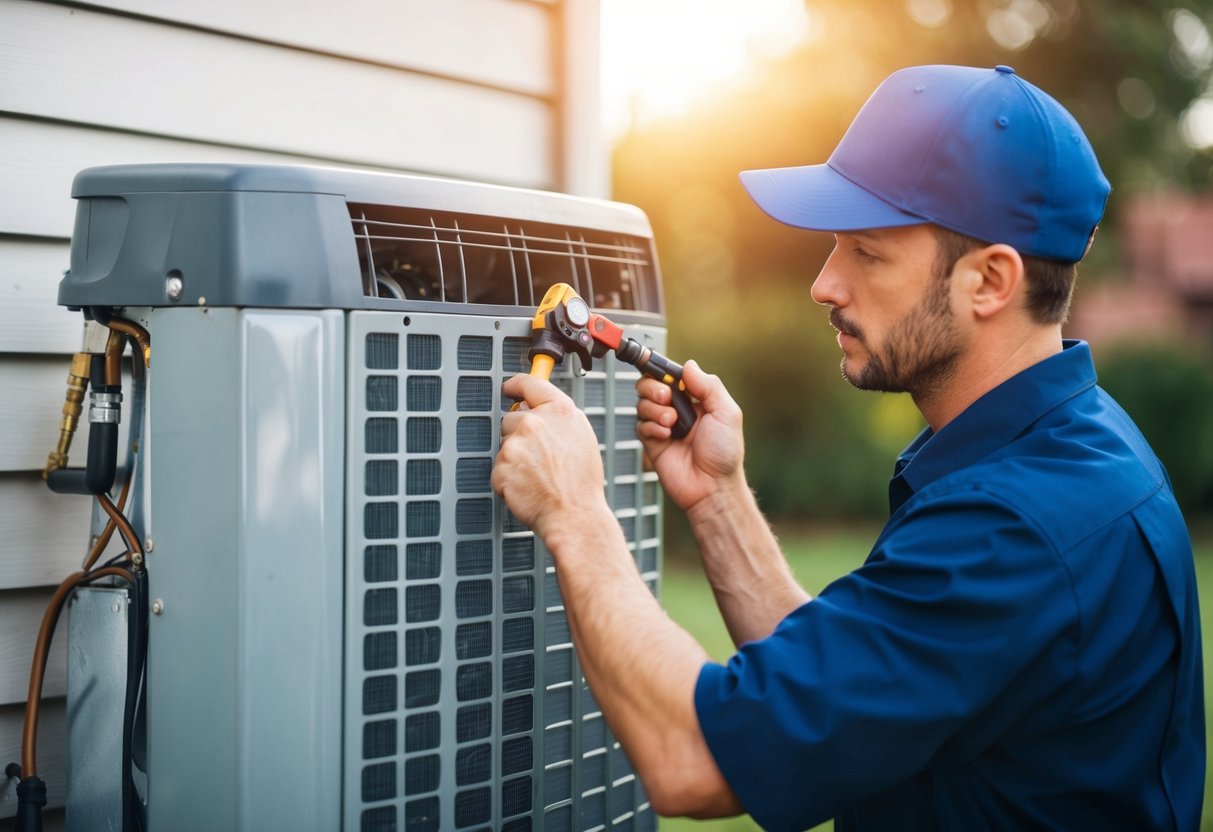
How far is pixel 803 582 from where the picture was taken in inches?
296

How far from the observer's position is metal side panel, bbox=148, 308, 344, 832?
4.25ft

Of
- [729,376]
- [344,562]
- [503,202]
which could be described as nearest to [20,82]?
[503,202]

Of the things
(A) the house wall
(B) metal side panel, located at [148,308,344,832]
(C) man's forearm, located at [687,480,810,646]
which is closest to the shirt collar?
(C) man's forearm, located at [687,480,810,646]

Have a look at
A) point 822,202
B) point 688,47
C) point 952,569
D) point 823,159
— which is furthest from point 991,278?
point 823,159

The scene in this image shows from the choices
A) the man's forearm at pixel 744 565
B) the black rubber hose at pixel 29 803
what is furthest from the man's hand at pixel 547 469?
the black rubber hose at pixel 29 803

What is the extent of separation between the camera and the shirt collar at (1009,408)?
1.43 m

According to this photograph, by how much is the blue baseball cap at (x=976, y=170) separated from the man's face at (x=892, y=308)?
0.14 ft

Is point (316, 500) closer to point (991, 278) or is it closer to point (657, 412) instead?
point (657, 412)

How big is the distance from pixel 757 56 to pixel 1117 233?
615cm

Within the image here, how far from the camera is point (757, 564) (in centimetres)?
179

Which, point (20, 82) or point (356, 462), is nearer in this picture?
point (356, 462)

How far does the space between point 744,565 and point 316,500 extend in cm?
75

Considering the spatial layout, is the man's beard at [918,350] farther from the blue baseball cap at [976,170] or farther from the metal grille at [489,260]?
the metal grille at [489,260]

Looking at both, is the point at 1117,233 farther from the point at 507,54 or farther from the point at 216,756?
the point at 216,756
